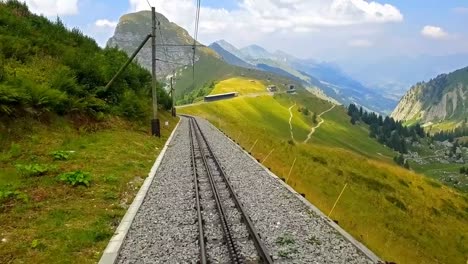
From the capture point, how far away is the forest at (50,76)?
2042cm

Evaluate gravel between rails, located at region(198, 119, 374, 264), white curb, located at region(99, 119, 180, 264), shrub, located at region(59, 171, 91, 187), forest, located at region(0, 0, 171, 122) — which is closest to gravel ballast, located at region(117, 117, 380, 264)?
gravel between rails, located at region(198, 119, 374, 264)

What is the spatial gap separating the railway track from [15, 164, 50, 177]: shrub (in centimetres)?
638

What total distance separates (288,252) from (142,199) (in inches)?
281

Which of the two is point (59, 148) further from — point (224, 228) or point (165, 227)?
point (224, 228)

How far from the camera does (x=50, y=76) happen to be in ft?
83.7

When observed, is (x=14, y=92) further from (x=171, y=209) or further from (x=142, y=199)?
(x=171, y=209)

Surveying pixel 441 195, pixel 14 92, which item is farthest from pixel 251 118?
pixel 14 92

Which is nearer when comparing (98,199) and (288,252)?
(288,252)

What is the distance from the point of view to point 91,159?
20469 mm

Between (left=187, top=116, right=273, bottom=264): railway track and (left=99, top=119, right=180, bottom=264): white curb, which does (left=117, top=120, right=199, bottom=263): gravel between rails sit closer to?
(left=99, top=119, right=180, bottom=264): white curb

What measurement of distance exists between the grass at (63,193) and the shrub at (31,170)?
244 mm

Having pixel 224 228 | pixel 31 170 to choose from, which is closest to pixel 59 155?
pixel 31 170

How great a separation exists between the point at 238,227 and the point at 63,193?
6933mm

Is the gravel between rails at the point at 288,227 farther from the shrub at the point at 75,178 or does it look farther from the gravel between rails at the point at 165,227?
the shrub at the point at 75,178
